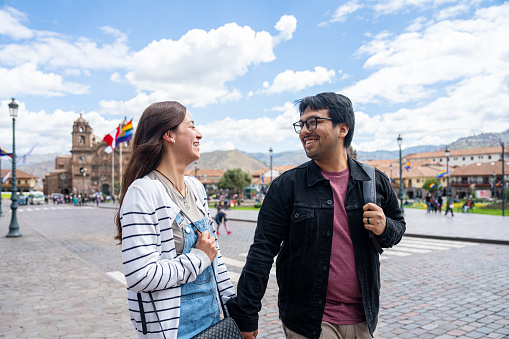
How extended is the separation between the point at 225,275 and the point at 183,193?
0.56 m

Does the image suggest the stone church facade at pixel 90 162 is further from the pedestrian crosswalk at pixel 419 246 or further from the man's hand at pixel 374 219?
the man's hand at pixel 374 219

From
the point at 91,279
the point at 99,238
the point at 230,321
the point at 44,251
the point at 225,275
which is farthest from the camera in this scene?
the point at 99,238

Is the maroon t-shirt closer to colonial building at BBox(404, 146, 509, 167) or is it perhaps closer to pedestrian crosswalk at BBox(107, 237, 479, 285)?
pedestrian crosswalk at BBox(107, 237, 479, 285)

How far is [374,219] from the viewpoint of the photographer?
221 centimetres

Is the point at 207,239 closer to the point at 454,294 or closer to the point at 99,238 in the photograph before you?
the point at 454,294

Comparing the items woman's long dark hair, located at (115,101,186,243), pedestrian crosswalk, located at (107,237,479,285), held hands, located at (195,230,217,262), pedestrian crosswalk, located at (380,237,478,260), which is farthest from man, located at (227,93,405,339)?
pedestrian crosswalk, located at (380,237,478,260)

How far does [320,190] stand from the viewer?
2336 mm

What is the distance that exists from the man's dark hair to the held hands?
0.98 m

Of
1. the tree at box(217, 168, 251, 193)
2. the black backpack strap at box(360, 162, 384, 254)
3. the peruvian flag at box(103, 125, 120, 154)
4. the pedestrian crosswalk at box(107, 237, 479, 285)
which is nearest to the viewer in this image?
the black backpack strap at box(360, 162, 384, 254)

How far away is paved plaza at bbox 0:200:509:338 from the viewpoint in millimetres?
5004

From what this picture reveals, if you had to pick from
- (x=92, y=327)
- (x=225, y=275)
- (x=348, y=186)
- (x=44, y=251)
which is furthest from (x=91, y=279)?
(x=348, y=186)

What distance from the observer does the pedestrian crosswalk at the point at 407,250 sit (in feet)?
28.0

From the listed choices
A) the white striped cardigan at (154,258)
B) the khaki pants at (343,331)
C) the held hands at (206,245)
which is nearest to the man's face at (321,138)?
the held hands at (206,245)

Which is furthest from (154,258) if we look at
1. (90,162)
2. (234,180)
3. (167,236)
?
(90,162)
